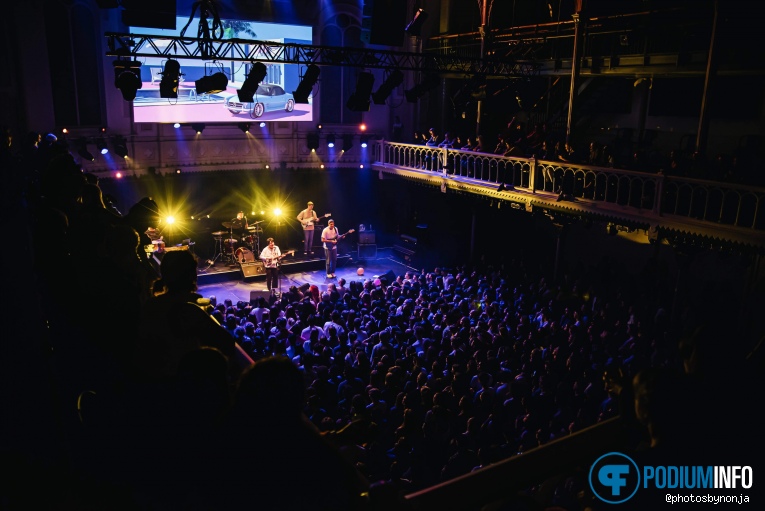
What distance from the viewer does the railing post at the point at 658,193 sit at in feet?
37.1

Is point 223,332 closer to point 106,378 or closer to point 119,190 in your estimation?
point 106,378

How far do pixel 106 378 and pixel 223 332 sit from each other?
1.81ft

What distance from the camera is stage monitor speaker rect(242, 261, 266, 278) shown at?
1712cm

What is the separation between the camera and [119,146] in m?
16.3

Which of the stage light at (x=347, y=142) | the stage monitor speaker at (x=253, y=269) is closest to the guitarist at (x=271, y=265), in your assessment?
the stage monitor speaker at (x=253, y=269)

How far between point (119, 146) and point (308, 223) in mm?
5845

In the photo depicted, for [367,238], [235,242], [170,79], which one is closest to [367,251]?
[367,238]

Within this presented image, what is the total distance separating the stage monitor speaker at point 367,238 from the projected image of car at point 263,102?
465cm

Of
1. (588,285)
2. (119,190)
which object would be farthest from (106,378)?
(119,190)

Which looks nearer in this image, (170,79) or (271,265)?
(170,79)

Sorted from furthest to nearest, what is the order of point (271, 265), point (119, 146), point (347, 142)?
1. point (347, 142)
2. point (119, 146)
3. point (271, 265)

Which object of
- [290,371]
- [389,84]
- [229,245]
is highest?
[389,84]

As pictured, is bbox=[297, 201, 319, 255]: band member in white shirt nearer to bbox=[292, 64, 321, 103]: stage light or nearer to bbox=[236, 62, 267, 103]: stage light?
bbox=[292, 64, 321, 103]: stage light

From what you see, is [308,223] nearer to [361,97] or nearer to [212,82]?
[361,97]
